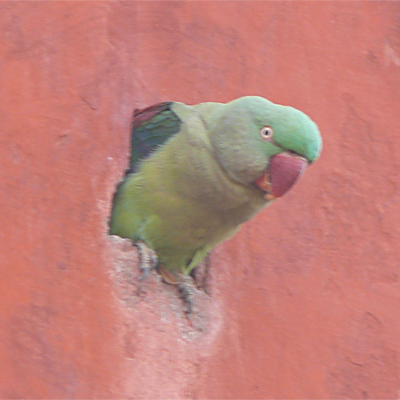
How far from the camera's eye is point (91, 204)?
2.31m

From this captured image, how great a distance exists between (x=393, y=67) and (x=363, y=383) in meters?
1.00

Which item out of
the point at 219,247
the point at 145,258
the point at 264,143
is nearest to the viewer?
the point at 264,143

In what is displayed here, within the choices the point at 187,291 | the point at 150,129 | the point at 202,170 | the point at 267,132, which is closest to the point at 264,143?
the point at 267,132

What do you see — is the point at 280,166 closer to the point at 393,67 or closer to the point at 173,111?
the point at 173,111

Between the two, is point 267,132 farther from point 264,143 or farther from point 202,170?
point 202,170

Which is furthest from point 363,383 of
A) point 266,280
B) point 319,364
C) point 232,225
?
point 232,225

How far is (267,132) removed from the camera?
2.35 meters

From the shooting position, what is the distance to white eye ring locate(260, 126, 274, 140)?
7.68ft

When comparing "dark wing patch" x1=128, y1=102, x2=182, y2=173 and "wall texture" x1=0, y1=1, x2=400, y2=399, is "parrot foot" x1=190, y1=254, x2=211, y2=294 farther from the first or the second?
"dark wing patch" x1=128, y1=102, x2=182, y2=173

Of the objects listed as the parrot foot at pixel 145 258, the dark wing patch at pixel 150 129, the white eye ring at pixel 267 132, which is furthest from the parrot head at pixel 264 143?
the parrot foot at pixel 145 258

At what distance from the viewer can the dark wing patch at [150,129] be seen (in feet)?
8.22

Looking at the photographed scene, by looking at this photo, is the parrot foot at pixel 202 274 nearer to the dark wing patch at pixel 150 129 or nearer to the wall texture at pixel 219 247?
the wall texture at pixel 219 247

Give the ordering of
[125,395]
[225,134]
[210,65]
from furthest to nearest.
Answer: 1. [210,65]
2. [225,134]
3. [125,395]

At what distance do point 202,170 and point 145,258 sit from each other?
296 mm
